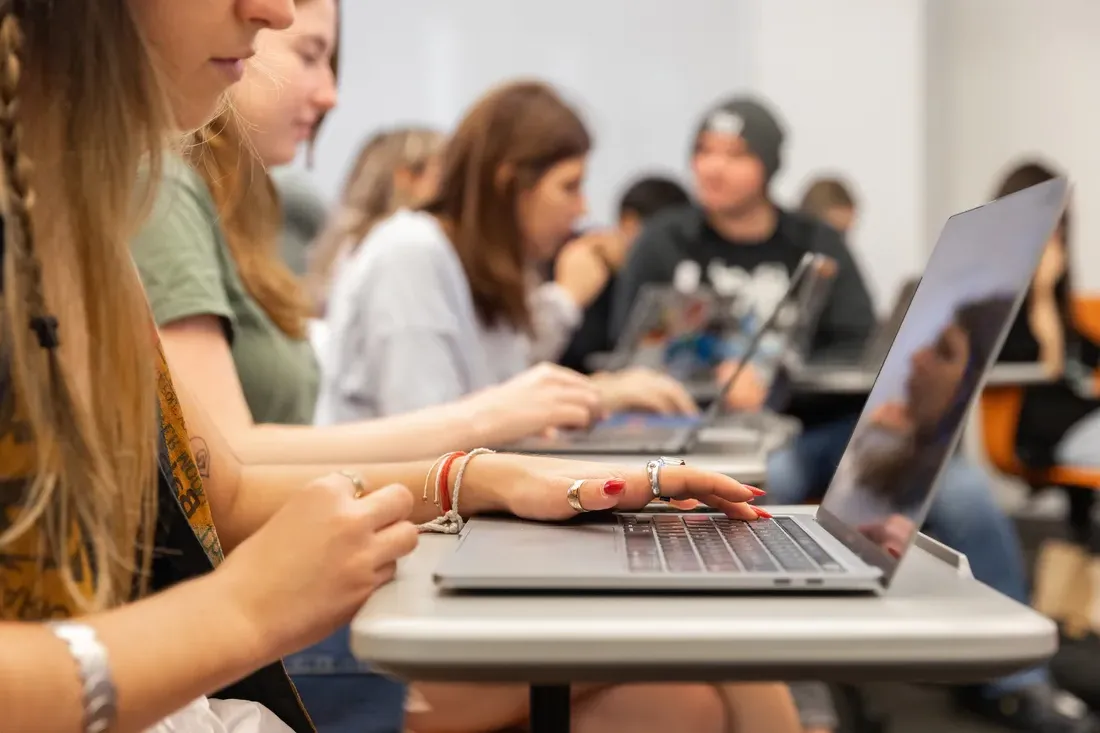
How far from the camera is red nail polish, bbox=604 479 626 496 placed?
793 mm

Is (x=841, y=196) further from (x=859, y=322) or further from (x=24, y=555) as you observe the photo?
(x=24, y=555)

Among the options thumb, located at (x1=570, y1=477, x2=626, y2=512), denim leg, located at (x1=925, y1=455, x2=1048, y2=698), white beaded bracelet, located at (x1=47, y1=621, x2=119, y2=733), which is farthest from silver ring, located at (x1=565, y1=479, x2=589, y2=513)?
denim leg, located at (x1=925, y1=455, x2=1048, y2=698)

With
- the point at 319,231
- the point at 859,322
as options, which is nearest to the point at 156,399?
the point at 859,322

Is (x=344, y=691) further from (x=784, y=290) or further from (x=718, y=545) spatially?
(x=784, y=290)

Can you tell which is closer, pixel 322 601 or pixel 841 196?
pixel 322 601

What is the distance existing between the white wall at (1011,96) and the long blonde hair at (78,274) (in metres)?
4.89

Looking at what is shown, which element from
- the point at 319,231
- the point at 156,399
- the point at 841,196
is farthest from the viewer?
the point at 841,196

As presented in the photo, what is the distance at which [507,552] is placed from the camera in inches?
27.0

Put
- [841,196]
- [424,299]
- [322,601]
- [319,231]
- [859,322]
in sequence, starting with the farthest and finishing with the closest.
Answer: [841,196], [319,231], [859,322], [424,299], [322,601]

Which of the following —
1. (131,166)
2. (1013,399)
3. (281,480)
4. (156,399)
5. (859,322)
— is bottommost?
(1013,399)

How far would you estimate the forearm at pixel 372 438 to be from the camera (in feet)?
3.67

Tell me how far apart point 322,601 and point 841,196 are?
4.36 metres

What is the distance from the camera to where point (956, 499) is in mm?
2426

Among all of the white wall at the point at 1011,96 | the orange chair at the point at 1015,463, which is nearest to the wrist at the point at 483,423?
the orange chair at the point at 1015,463
